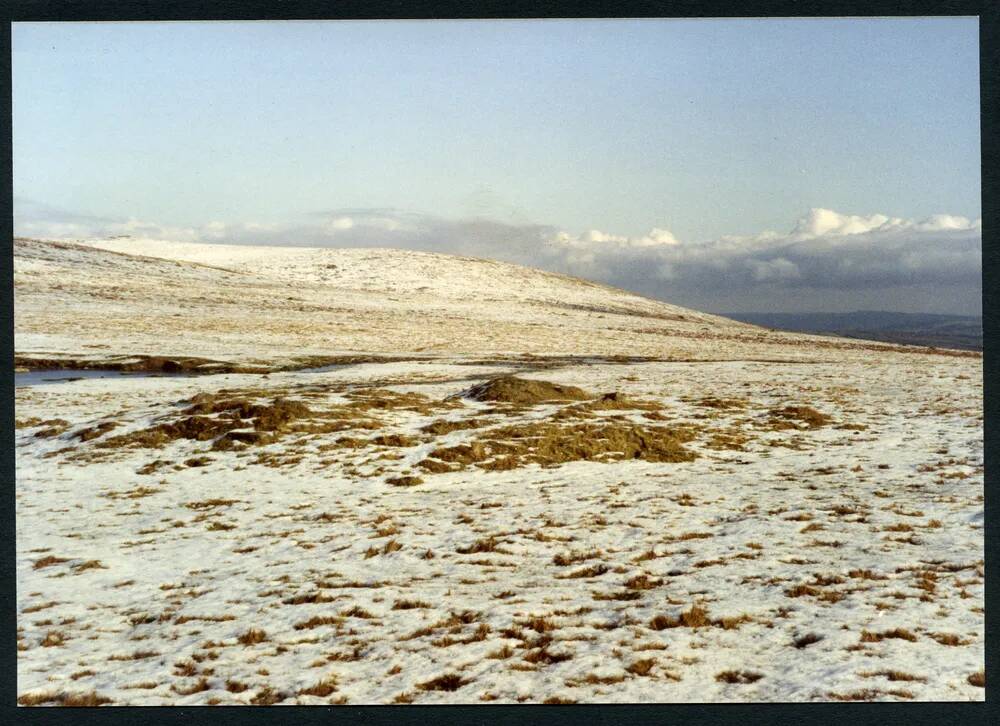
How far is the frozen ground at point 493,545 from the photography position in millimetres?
7719

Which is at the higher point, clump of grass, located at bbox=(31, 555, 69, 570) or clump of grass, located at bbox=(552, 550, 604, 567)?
clump of grass, located at bbox=(552, 550, 604, 567)

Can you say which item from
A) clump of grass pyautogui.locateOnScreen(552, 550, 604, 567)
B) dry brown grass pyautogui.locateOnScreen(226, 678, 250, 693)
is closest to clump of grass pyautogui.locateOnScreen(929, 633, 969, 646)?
clump of grass pyautogui.locateOnScreen(552, 550, 604, 567)

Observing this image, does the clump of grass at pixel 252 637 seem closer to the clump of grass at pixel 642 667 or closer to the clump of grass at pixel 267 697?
the clump of grass at pixel 267 697

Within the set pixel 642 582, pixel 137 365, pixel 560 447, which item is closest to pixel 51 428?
pixel 137 365

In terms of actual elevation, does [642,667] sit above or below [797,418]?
below

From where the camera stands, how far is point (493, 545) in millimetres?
11719

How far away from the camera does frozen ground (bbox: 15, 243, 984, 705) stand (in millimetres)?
7719

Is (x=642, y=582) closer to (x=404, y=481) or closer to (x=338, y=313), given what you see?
(x=404, y=481)

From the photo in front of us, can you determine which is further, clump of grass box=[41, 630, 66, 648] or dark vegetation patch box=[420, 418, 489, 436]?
dark vegetation patch box=[420, 418, 489, 436]

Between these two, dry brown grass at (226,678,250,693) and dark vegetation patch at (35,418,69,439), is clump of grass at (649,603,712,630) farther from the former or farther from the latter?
dark vegetation patch at (35,418,69,439)

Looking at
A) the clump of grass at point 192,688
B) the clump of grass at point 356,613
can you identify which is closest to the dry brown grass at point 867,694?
the clump of grass at point 356,613

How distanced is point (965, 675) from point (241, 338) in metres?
43.4

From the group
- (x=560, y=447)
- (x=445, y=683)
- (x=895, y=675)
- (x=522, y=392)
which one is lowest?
(x=445, y=683)

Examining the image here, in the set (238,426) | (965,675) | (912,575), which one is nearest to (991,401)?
(912,575)
